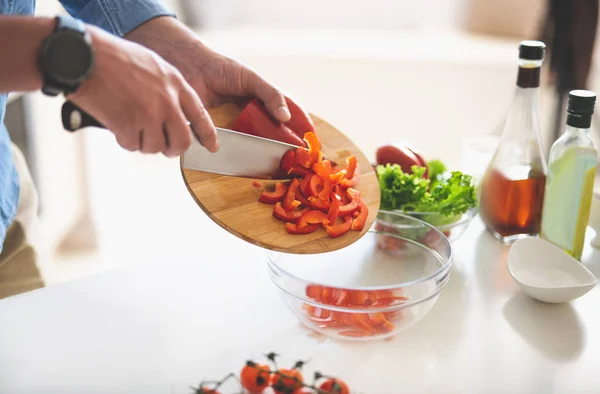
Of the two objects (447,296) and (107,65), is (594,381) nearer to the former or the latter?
(447,296)

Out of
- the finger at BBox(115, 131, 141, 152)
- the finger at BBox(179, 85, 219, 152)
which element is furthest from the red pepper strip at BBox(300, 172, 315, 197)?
the finger at BBox(115, 131, 141, 152)

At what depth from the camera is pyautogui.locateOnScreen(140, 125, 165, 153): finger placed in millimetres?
913

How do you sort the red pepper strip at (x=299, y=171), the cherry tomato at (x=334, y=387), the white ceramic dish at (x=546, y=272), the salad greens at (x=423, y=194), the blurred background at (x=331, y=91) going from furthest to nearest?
the blurred background at (x=331, y=91) → the salad greens at (x=423, y=194) → the red pepper strip at (x=299, y=171) → the white ceramic dish at (x=546, y=272) → the cherry tomato at (x=334, y=387)

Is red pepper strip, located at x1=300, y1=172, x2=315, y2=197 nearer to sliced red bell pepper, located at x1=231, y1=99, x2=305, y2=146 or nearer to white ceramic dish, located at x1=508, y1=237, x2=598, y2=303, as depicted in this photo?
sliced red bell pepper, located at x1=231, y1=99, x2=305, y2=146

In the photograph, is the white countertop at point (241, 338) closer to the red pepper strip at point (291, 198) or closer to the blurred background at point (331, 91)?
the red pepper strip at point (291, 198)

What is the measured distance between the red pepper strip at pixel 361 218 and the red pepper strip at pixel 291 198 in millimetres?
109

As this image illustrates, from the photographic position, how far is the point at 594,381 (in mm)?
951

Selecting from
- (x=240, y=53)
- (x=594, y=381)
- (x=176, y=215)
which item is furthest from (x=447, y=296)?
(x=240, y=53)

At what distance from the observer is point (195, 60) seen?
133 cm

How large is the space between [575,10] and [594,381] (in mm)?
2034

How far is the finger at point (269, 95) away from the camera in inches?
49.9

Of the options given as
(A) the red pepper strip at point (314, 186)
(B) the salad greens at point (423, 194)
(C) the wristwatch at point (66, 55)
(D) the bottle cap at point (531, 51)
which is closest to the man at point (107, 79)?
(C) the wristwatch at point (66, 55)

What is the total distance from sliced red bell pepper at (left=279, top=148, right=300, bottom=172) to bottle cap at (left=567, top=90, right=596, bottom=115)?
1.59 feet

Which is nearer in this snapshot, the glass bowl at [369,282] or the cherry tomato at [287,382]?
the cherry tomato at [287,382]
